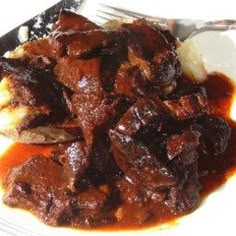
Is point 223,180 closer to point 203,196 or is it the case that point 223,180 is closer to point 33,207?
point 203,196

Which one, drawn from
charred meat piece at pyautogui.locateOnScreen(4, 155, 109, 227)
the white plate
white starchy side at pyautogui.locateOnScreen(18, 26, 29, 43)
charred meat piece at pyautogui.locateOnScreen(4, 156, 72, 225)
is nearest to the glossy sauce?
the white plate

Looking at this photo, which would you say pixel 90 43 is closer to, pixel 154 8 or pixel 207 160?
pixel 207 160

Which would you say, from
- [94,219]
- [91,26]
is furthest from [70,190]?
[91,26]

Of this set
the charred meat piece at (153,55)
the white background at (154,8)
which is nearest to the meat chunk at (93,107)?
the charred meat piece at (153,55)

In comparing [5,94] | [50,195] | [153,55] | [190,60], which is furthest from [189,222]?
[5,94]

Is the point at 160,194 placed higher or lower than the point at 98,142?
lower
